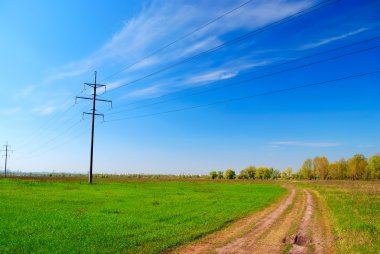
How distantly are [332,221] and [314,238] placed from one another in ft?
22.2

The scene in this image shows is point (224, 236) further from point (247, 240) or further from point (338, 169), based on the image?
point (338, 169)

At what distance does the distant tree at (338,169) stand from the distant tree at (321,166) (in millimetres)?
3615

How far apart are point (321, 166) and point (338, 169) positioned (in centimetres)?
1316

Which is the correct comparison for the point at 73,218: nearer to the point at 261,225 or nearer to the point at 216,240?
the point at 216,240

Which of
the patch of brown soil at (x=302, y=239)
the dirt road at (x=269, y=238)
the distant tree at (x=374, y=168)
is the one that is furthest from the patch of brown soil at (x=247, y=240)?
the distant tree at (x=374, y=168)

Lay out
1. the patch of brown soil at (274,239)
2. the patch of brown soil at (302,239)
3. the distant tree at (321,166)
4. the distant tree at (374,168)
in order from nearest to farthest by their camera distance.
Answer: the patch of brown soil at (274,239)
the patch of brown soil at (302,239)
the distant tree at (374,168)
the distant tree at (321,166)

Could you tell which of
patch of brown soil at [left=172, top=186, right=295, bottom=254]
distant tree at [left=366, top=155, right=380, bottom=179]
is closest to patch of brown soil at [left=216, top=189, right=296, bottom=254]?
patch of brown soil at [left=172, top=186, right=295, bottom=254]

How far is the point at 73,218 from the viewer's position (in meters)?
21.5

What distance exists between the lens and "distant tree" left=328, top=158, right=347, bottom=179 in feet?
593

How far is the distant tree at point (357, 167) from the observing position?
16818 cm

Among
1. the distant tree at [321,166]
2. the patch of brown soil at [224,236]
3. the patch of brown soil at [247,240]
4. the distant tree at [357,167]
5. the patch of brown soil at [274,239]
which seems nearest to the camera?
the patch of brown soil at [247,240]

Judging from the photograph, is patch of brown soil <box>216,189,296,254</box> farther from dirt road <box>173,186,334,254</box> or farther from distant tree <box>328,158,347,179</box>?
distant tree <box>328,158,347,179</box>

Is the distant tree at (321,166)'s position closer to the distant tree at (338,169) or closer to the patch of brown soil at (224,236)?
the distant tree at (338,169)

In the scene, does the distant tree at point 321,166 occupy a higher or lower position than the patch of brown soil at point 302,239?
higher
